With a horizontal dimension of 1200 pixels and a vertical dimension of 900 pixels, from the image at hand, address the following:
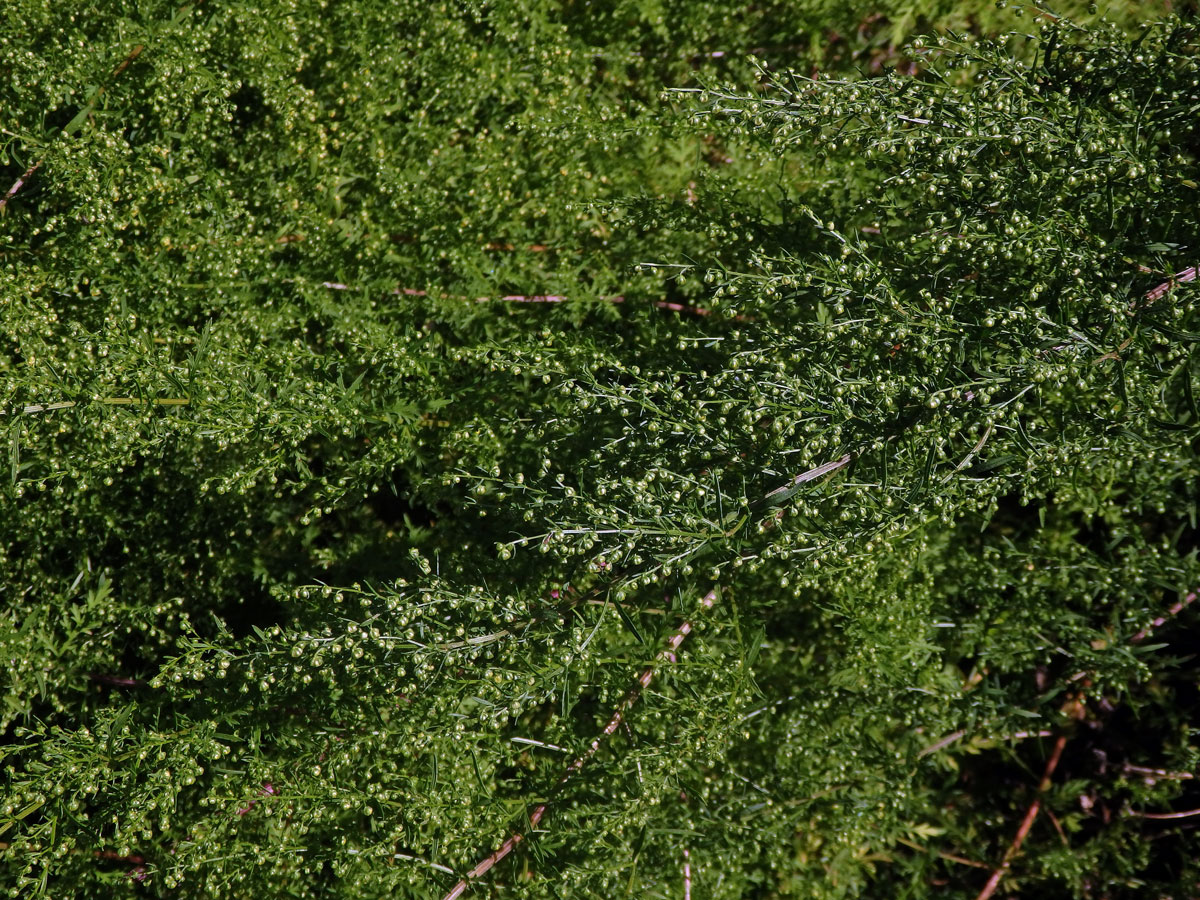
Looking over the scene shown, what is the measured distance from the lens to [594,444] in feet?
8.99

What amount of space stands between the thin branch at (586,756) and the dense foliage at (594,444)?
2 centimetres

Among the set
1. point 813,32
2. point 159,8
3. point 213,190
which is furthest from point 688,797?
point 159,8

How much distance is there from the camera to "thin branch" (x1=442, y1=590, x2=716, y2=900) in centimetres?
270

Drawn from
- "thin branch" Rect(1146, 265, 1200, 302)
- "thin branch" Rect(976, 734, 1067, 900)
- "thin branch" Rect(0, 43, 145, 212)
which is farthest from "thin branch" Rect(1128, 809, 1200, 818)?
"thin branch" Rect(0, 43, 145, 212)

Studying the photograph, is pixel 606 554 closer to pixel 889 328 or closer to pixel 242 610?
pixel 889 328

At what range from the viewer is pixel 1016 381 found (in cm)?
215

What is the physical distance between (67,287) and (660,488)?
87.8 inches

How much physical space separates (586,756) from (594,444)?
3.14 feet

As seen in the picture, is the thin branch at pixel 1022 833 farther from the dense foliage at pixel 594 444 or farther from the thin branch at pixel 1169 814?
the thin branch at pixel 1169 814

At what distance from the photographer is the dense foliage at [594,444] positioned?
2.22 meters

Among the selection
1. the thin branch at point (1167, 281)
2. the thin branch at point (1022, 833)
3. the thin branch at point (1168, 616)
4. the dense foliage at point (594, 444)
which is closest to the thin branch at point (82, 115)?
the dense foliage at point (594, 444)

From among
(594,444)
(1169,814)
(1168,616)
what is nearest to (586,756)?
(594,444)

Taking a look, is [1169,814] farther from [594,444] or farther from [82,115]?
[82,115]

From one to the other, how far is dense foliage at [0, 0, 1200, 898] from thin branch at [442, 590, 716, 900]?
0.02 meters
